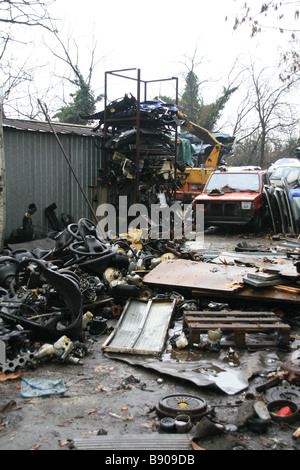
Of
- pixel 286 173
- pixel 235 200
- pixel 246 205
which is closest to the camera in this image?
pixel 246 205

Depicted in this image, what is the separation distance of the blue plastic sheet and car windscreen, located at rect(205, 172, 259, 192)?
9.69 metres

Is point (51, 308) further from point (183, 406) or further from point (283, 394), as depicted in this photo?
point (283, 394)

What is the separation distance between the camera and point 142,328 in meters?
5.46

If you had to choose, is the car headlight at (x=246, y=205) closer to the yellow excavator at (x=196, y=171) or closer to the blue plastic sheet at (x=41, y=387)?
the yellow excavator at (x=196, y=171)

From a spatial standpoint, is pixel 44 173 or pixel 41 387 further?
pixel 44 173

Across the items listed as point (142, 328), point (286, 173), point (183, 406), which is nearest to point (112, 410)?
point (183, 406)

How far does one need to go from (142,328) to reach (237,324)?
120cm

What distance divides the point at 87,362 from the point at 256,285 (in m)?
2.57

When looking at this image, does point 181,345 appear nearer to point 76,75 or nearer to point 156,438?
point 156,438

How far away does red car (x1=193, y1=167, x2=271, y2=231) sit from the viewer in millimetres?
11891

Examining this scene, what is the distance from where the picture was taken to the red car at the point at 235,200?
11.9 meters

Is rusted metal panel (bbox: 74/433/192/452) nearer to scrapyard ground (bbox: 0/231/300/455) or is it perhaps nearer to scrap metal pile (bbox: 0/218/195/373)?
scrapyard ground (bbox: 0/231/300/455)

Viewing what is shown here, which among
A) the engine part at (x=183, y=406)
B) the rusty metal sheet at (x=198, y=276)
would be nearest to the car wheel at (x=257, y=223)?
the rusty metal sheet at (x=198, y=276)

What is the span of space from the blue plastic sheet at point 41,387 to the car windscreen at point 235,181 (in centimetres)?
969
